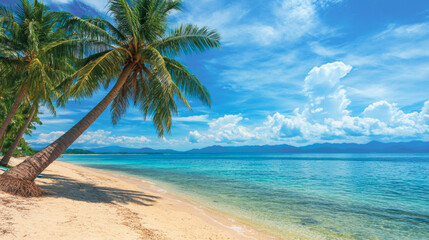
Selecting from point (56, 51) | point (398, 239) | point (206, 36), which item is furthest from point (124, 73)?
point (398, 239)

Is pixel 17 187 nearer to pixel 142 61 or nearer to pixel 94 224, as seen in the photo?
pixel 94 224

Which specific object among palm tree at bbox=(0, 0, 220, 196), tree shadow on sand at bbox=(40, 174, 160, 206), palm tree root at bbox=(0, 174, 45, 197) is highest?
palm tree at bbox=(0, 0, 220, 196)

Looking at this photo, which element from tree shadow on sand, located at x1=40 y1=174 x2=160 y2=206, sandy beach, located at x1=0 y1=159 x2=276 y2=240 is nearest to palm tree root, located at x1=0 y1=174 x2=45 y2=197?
sandy beach, located at x1=0 y1=159 x2=276 y2=240

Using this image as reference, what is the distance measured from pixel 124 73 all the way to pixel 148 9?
317 cm

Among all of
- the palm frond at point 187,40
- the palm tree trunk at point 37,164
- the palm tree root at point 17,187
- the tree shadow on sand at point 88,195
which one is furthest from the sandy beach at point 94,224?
the palm frond at point 187,40

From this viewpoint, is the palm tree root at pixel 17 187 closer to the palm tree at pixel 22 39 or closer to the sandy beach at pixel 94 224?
the sandy beach at pixel 94 224

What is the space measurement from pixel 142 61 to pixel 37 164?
517 centimetres

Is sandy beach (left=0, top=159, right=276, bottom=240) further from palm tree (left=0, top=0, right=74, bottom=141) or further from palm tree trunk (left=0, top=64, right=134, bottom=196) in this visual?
palm tree (left=0, top=0, right=74, bottom=141)

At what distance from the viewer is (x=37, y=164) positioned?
22.9 feet

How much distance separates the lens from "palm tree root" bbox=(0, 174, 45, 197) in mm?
6098

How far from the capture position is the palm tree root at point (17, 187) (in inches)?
240

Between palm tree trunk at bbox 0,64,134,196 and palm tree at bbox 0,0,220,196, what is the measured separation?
33 mm

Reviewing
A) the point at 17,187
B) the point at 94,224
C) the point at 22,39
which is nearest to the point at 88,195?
the point at 17,187

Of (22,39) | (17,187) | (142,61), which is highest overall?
(22,39)
